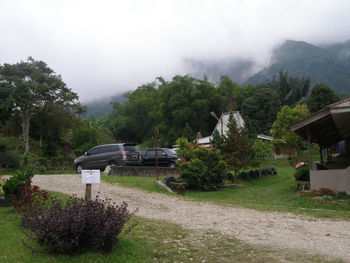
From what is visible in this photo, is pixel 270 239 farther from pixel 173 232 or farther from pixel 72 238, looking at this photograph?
pixel 72 238

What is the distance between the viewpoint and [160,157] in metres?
23.5

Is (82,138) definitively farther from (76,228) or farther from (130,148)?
(76,228)

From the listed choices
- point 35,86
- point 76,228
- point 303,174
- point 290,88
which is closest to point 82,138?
point 35,86

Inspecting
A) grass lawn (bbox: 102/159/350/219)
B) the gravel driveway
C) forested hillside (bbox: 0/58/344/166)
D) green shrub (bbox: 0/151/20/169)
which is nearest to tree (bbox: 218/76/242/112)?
forested hillside (bbox: 0/58/344/166)

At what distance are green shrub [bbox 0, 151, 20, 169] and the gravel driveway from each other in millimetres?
13655

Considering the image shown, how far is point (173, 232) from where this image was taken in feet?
24.6

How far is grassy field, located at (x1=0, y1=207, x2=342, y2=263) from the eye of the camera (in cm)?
554

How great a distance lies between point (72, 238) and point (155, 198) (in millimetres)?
7623

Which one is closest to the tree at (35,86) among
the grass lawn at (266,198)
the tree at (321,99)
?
the grass lawn at (266,198)

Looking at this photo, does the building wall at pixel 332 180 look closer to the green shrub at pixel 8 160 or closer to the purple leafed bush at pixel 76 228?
the purple leafed bush at pixel 76 228

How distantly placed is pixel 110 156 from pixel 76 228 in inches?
652

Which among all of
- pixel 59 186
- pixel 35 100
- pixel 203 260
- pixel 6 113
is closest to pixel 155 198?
pixel 59 186

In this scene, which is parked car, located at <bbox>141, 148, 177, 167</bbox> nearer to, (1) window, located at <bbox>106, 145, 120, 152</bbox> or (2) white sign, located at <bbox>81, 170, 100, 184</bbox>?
(1) window, located at <bbox>106, 145, 120, 152</bbox>

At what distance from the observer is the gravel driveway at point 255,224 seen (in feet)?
21.7
